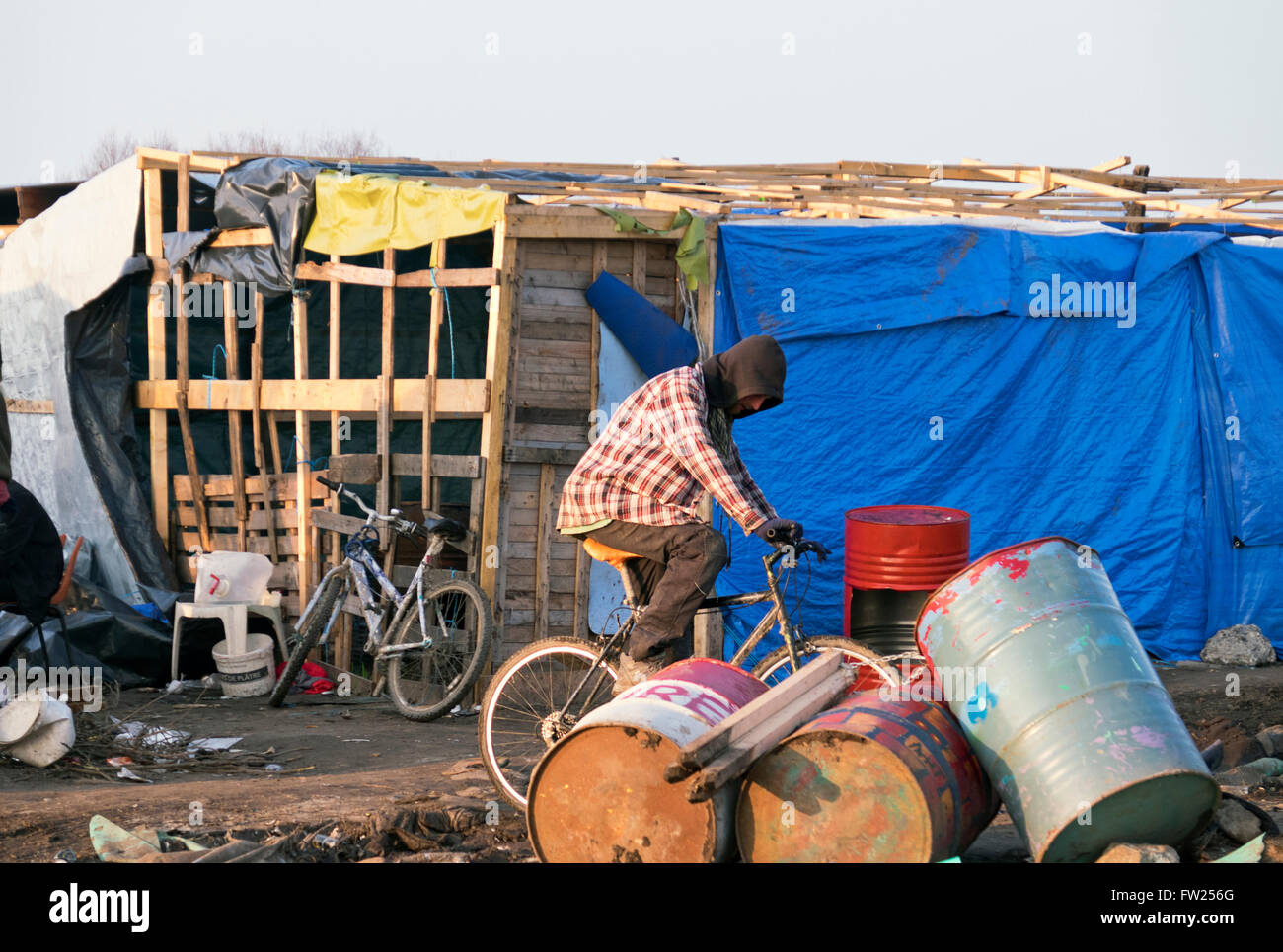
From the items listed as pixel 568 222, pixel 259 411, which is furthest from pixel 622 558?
pixel 259 411

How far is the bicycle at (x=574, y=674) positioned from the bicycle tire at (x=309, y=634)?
9.30 ft

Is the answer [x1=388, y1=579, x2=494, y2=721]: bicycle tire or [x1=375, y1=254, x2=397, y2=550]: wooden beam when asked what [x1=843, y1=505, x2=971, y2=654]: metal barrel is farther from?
[x1=375, y1=254, x2=397, y2=550]: wooden beam

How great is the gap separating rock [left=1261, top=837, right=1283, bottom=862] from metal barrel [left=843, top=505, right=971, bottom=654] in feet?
8.37

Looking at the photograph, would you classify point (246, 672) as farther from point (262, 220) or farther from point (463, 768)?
point (262, 220)

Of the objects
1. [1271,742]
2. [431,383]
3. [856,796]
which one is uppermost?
[431,383]

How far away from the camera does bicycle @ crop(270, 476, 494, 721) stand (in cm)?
765

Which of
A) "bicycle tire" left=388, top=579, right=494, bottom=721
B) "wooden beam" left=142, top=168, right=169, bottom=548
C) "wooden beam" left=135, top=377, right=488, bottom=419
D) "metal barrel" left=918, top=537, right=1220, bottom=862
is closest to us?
"metal barrel" left=918, top=537, right=1220, bottom=862

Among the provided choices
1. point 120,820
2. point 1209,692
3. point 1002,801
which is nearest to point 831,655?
point 1002,801

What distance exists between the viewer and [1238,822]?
15.3ft

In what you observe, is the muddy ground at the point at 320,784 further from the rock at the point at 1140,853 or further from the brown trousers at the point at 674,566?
the brown trousers at the point at 674,566

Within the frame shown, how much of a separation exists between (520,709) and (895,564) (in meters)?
2.31

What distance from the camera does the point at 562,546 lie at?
8445 millimetres

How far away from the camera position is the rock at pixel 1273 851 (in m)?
4.39

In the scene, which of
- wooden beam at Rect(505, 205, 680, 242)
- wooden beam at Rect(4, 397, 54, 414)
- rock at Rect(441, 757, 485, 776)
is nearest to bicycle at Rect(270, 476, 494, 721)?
rock at Rect(441, 757, 485, 776)
